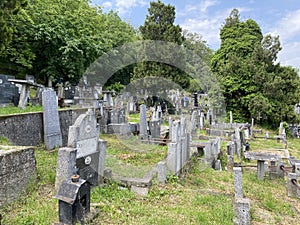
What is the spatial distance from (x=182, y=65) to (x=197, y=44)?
2517cm

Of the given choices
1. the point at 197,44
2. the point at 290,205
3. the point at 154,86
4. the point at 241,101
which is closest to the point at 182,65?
the point at 154,86

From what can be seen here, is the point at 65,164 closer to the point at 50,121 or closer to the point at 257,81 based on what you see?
the point at 50,121

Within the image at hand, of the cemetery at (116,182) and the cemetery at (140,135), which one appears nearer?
the cemetery at (116,182)

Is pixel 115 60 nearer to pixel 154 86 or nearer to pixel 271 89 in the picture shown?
pixel 154 86

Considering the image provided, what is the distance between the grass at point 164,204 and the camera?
3.62 m

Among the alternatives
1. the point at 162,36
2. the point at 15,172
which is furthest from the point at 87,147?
the point at 162,36

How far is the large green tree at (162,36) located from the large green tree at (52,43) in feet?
14.2

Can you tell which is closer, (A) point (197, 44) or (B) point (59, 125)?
(B) point (59, 125)

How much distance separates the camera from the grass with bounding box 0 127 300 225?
11.9 feet

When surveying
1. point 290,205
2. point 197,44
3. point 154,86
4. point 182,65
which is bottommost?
point 290,205

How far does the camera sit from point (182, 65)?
22.1 metres

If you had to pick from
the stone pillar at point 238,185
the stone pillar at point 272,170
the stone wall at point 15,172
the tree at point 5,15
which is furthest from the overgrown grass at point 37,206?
the stone pillar at point 272,170

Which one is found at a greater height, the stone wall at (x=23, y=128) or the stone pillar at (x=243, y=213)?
the stone wall at (x=23, y=128)

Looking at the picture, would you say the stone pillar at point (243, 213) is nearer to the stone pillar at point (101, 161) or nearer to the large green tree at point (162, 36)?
the stone pillar at point (101, 161)
